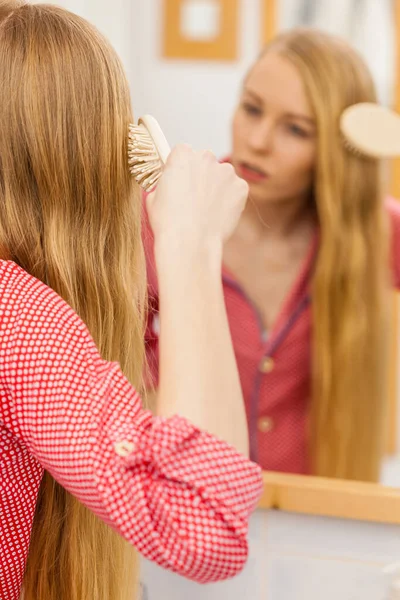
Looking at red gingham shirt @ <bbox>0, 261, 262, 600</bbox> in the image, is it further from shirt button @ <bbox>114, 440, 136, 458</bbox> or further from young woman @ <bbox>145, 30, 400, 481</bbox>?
young woman @ <bbox>145, 30, 400, 481</bbox>

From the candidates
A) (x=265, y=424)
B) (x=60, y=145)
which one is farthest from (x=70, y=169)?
(x=265, y=424)

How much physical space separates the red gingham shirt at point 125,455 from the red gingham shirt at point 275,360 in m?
0.42

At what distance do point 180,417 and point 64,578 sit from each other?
1.12 ft

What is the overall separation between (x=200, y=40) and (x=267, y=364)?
16.1 inches

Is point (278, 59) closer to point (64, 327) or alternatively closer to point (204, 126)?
point (204, 126)

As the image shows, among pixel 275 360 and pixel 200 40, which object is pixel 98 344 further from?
pixel 200 40

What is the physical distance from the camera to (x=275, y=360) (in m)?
0.99

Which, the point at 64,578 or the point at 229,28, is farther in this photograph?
the point at 229,28

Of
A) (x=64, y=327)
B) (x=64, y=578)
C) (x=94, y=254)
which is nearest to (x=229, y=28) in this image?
(x=94, y=254)

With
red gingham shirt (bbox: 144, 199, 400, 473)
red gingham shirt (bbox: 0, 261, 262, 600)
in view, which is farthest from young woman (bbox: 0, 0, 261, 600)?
red gingham shirt (bbox: 144, 199, 400, 473)

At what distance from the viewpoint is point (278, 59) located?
3.07 ft

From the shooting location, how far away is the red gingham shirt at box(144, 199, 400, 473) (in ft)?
3.24

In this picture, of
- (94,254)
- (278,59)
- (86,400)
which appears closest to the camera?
(86,400)

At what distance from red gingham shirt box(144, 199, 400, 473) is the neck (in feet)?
0.09
